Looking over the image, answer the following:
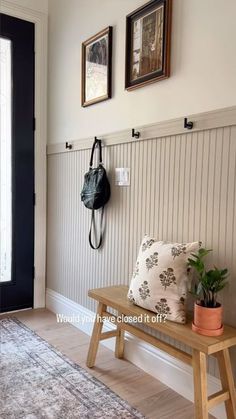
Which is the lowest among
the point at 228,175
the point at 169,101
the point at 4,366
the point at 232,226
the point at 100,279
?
the point at 4,366

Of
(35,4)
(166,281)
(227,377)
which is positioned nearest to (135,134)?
(166,281)

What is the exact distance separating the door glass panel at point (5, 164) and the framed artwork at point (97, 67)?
757 mm

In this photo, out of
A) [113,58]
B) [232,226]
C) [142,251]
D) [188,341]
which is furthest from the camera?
[113,58]

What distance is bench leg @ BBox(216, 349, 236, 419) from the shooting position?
1567mm

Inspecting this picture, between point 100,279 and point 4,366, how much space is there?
2.73 ft

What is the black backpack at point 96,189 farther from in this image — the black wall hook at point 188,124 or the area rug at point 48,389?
the area rug at point 48,389

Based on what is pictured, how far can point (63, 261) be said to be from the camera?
9.91 ft

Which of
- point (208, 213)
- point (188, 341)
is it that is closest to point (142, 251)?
point (208, 213)

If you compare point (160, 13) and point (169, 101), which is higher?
point (160, 13)

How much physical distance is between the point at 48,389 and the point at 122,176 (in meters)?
1.34

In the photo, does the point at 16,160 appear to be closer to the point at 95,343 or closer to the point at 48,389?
the point at 95,343

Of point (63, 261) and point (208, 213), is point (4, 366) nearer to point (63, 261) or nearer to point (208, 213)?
point (63, 261)

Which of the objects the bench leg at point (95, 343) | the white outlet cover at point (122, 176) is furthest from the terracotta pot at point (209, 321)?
the white outlet cover at point (122, 176)

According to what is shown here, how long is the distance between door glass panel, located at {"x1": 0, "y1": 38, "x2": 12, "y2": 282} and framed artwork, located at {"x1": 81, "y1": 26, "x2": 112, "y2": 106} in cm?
76
